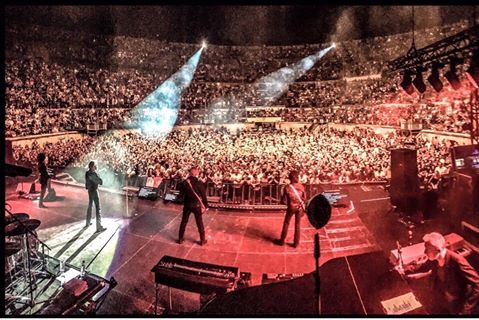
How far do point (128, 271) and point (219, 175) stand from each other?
14.9 feet

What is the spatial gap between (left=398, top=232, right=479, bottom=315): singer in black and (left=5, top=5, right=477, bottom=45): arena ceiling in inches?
549

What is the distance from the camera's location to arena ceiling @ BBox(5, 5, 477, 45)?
56.8 ft

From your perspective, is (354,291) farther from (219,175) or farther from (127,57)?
(127,57)

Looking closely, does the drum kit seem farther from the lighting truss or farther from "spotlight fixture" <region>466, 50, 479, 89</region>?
the lighting truss

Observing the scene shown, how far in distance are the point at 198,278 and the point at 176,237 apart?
1998 mm

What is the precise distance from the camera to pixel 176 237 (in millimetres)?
5555

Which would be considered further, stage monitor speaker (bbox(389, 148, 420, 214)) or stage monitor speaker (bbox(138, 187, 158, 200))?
stage monitor speaker (bbox(138, 187, 158, 200))

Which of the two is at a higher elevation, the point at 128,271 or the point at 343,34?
the point at 343,34

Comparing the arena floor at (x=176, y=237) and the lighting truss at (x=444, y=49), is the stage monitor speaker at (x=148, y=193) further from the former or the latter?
the lighting truss at (x=444, y=49)

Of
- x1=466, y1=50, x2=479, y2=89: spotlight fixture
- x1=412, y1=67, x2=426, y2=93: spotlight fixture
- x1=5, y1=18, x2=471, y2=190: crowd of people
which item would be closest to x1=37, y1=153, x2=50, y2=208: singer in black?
x1=5, y1=18, x2=471, y2=190: crowd of people

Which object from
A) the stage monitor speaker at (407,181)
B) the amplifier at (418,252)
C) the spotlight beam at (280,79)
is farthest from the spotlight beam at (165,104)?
the amplifier at (418,252)

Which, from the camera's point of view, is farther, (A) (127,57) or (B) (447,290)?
(A) (127,57)

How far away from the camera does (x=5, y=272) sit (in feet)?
13.6

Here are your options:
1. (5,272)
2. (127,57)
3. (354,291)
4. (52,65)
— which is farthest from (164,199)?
(127,57)
